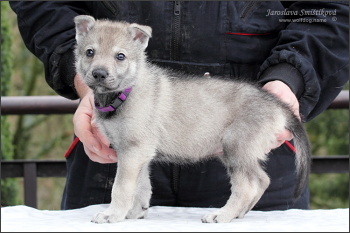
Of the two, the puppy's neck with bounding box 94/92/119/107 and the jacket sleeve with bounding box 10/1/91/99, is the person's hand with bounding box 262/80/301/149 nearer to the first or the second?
the puppy's neck with bounding box 94/92/119/107

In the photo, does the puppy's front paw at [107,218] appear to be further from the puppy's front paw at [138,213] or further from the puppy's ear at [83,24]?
the puppy's ear at [83,24]

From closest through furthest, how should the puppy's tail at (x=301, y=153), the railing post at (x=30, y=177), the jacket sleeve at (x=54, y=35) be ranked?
1. the puppy's tail at (x=301, y=153)
2. the jacket sleeve at (x=54, y=35)
3. the railing post at (x=30, y=177)

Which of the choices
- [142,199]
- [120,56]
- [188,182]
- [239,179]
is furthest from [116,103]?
[188,182]

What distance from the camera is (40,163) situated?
11.9 ft

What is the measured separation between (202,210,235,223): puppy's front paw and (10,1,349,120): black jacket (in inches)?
23.5

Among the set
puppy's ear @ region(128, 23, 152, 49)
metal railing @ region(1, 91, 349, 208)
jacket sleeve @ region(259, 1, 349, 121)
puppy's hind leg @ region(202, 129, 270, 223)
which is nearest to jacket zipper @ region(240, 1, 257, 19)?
jacket sleeve @ region(259, 1, 349, 121)

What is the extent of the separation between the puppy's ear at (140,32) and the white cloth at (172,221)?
65cm

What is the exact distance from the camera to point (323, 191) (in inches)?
351

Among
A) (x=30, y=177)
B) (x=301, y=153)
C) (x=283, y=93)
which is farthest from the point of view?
(x=30, y=177)

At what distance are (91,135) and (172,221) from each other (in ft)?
1.42

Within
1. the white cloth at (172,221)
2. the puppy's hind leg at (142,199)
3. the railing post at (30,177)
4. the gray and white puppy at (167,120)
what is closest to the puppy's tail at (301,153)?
the gray and white puppy at (167,120)

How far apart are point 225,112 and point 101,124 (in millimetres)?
450

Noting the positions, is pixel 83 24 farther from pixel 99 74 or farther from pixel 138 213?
pixel 138 213

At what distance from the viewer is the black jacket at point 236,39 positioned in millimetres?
2518
